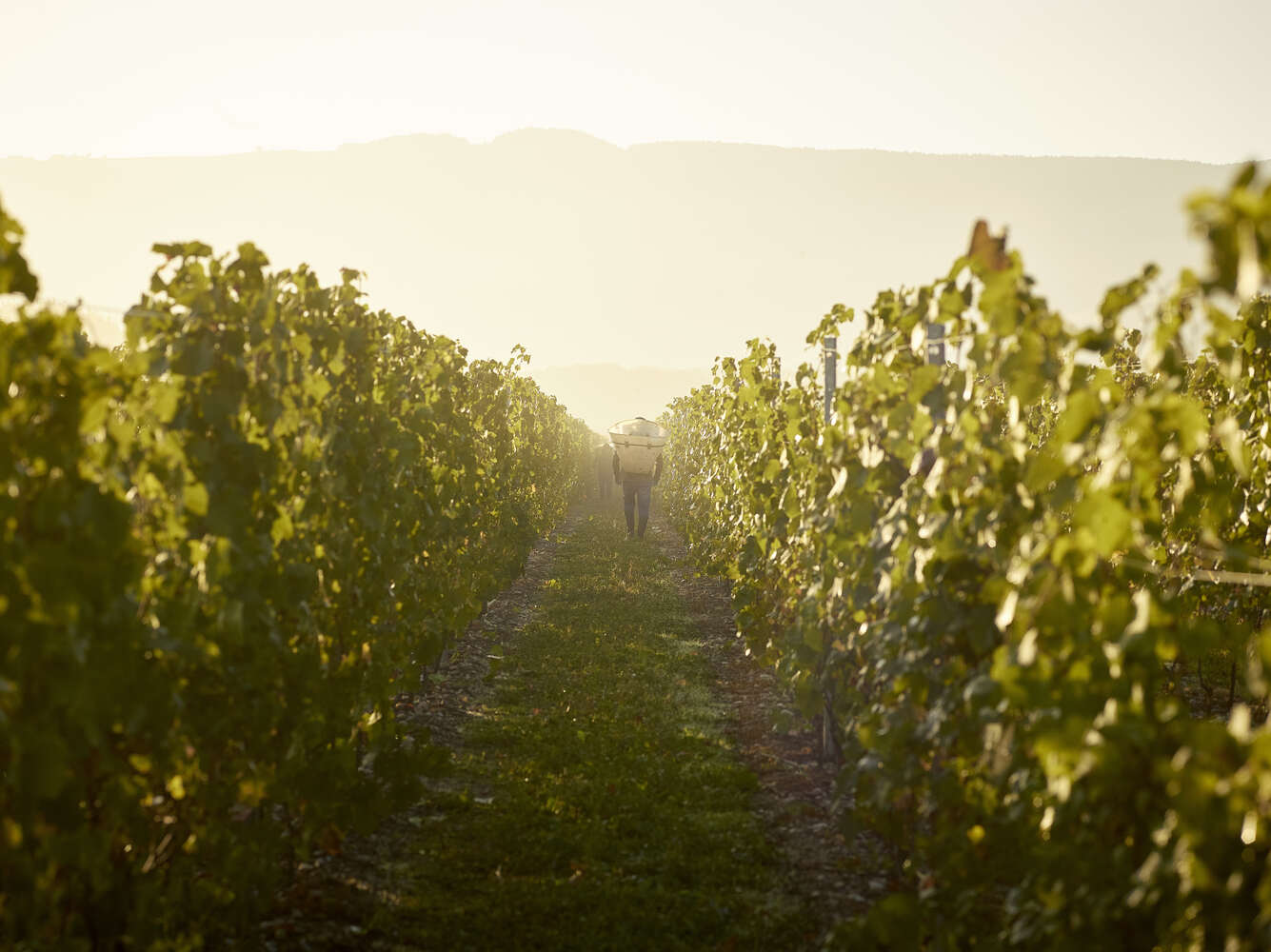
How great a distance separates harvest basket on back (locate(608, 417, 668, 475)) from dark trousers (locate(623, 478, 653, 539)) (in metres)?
0.29

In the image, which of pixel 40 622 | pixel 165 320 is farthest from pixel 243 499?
pixel 40 622

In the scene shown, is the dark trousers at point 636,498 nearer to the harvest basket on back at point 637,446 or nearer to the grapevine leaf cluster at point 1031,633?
the harvest basket on back at point 637,446

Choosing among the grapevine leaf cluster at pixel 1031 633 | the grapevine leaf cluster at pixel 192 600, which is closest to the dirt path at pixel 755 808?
the grapevine leaf cluster at pixel 192 600

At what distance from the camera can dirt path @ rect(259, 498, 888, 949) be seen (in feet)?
14.2

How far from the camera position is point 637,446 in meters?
16.4

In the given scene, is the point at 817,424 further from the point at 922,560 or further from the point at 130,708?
the point at 130,708

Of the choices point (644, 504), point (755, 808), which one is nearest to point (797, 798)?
point (755, 808)

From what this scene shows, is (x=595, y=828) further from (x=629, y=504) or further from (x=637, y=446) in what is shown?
(x=629, y=504)

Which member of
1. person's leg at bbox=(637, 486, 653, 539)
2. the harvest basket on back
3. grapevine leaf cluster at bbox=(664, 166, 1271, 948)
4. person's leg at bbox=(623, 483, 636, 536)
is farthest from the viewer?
person's leg at bbox=(637, 486, 653, 539)

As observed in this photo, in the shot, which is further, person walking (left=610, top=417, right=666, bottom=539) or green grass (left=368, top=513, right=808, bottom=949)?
person walking (left=610, top=417, right=666, bottom=539)

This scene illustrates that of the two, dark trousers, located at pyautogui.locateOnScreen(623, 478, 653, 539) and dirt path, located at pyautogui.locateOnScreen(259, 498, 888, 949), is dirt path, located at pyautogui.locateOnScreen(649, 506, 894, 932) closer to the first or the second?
dirt path, located at pyautogui.locateOnScreen(259, 498, 888, 949)

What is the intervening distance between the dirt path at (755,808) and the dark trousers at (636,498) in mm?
6276

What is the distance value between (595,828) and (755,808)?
37.1 inches

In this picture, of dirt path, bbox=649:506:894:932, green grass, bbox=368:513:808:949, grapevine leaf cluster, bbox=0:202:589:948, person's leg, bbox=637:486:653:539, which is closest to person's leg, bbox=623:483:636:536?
person's leg, bbox=637:486:653:539
